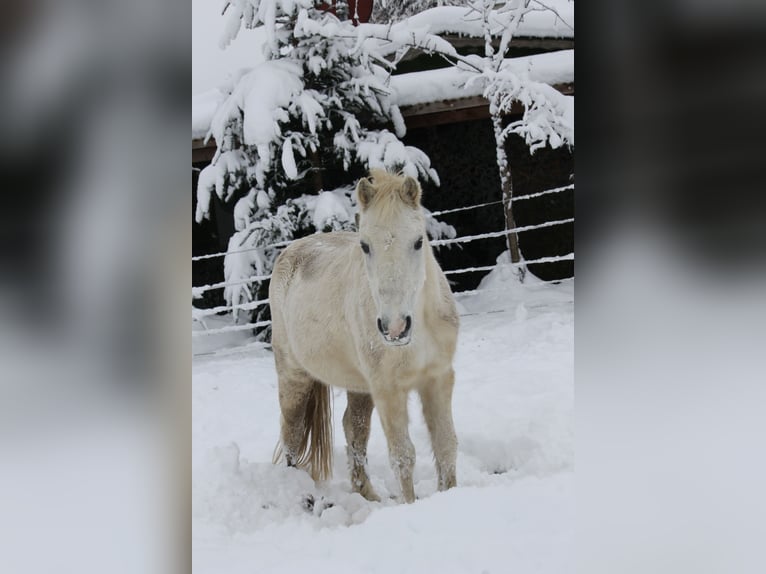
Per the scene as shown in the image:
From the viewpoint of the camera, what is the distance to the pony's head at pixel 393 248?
1872 mm

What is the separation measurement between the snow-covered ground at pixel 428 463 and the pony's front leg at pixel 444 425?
0.03 metres

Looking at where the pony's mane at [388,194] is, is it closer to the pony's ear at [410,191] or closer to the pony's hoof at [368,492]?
the pony's ear at [410,191]

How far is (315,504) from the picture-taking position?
7.75 ft

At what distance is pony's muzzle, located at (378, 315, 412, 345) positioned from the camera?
1858mm

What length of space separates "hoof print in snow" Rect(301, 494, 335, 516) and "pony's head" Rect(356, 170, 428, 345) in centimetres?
77

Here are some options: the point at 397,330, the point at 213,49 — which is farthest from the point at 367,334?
the point at 213,49

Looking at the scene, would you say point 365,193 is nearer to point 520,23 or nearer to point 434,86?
point 434,86

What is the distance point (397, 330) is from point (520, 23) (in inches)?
42.3
